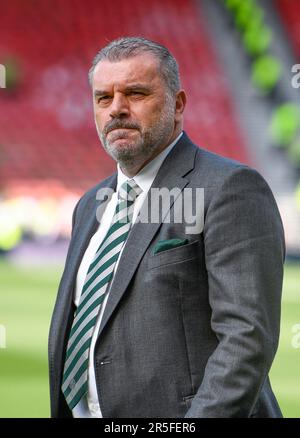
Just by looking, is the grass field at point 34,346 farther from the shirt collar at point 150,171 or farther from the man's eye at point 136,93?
the man's eye at point 136,93

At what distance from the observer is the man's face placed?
1.69 metres

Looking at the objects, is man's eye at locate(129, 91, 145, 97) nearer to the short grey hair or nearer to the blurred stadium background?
the short grey hair

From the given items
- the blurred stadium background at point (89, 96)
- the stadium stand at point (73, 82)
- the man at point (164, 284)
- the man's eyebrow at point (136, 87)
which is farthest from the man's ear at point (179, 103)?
the stadium stand at point (73, 82)

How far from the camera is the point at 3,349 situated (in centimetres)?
542

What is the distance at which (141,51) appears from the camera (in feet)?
5.61

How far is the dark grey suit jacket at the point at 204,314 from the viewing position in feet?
4.97

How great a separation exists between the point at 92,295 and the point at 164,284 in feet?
0.63

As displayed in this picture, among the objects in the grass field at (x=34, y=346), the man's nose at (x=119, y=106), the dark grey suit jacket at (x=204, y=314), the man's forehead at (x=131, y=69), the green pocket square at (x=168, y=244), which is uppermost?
the man's forehead at (x=131, y=69)

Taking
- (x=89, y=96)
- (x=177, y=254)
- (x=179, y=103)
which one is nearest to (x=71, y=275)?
(x=177, y=254)

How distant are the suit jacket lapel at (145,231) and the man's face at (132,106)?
49mm

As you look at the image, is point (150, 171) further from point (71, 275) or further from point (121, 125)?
point (71, 275)

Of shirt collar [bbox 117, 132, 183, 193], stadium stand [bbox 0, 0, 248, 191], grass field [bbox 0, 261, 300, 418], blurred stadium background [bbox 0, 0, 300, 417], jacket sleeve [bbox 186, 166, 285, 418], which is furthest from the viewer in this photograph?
stadium stand [bbox 0, 0, 248, 191]

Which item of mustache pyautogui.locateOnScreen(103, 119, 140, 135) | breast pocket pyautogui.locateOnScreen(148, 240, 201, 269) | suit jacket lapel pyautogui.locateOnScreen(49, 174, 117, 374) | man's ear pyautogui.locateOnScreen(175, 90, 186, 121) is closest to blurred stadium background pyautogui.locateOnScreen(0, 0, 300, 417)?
suit jacket lapel pyautogui.locateOnScreen(49, 174, 117, 374)

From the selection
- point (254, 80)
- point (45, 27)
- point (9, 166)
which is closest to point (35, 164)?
point (9, 166)
